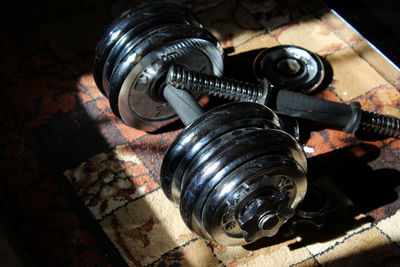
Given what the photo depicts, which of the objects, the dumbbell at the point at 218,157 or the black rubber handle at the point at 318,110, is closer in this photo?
the dumbbell at the point at 218,157

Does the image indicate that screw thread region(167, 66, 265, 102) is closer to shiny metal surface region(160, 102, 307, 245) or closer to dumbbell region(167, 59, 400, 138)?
dumbbell region(167, 59, 400, 138)

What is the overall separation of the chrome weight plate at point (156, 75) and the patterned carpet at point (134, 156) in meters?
0.09

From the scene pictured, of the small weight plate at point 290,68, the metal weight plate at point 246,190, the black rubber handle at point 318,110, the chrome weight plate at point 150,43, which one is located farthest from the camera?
the small weight plate at point 290,68

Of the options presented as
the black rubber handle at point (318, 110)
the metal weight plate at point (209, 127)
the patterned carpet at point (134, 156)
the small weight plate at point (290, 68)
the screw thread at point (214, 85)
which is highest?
the metal weight plate at point (209, 127)

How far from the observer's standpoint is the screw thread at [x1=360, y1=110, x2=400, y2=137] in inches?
52.4

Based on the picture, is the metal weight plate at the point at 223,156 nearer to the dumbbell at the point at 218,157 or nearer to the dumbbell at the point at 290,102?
the dumbbell at the point at 218,157

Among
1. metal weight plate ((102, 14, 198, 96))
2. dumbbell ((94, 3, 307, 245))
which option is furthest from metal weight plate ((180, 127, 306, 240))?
metal weight plate ((102, 14, 198, 96))

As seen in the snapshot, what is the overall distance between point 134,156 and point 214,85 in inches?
14.6

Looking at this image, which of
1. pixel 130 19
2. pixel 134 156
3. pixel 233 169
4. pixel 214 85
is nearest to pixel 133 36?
pixel 130 19

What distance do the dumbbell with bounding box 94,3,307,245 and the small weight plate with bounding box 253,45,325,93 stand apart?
0.37 m

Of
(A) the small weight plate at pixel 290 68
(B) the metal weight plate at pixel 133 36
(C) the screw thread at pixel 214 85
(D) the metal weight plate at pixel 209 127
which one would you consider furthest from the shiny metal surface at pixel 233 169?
(A) the small weight plate at pixel 290 68

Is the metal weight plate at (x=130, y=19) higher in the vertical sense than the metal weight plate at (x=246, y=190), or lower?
higher

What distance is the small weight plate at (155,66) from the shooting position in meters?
1.16

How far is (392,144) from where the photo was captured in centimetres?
142
